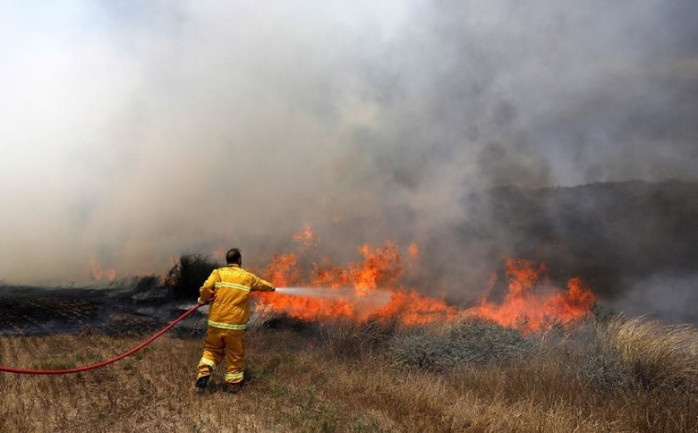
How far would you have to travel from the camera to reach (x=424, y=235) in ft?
67.9

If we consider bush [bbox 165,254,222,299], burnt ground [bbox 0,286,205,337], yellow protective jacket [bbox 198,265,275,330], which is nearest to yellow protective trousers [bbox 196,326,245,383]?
yellow protective jacket [bbox 198,265,275,330]

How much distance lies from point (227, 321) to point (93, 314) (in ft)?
37.9

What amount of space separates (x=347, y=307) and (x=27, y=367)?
7861mm

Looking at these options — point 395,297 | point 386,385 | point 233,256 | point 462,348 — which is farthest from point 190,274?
point 386,385

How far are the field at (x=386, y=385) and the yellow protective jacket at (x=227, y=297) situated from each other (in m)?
1.06

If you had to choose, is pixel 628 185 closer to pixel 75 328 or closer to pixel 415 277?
pixel 415 277

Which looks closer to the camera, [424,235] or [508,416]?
[508,416]

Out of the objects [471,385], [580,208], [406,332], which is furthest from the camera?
[580,208]

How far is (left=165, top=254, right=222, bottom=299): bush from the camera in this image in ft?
62.5

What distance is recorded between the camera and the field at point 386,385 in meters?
4.91

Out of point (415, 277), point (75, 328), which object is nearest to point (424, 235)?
point (415, 277)

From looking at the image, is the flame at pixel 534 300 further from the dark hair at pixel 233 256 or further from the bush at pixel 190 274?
the bush at pixel 190 274

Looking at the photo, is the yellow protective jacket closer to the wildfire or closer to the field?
the field

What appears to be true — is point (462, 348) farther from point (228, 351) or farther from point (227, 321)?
point (227, 321)
